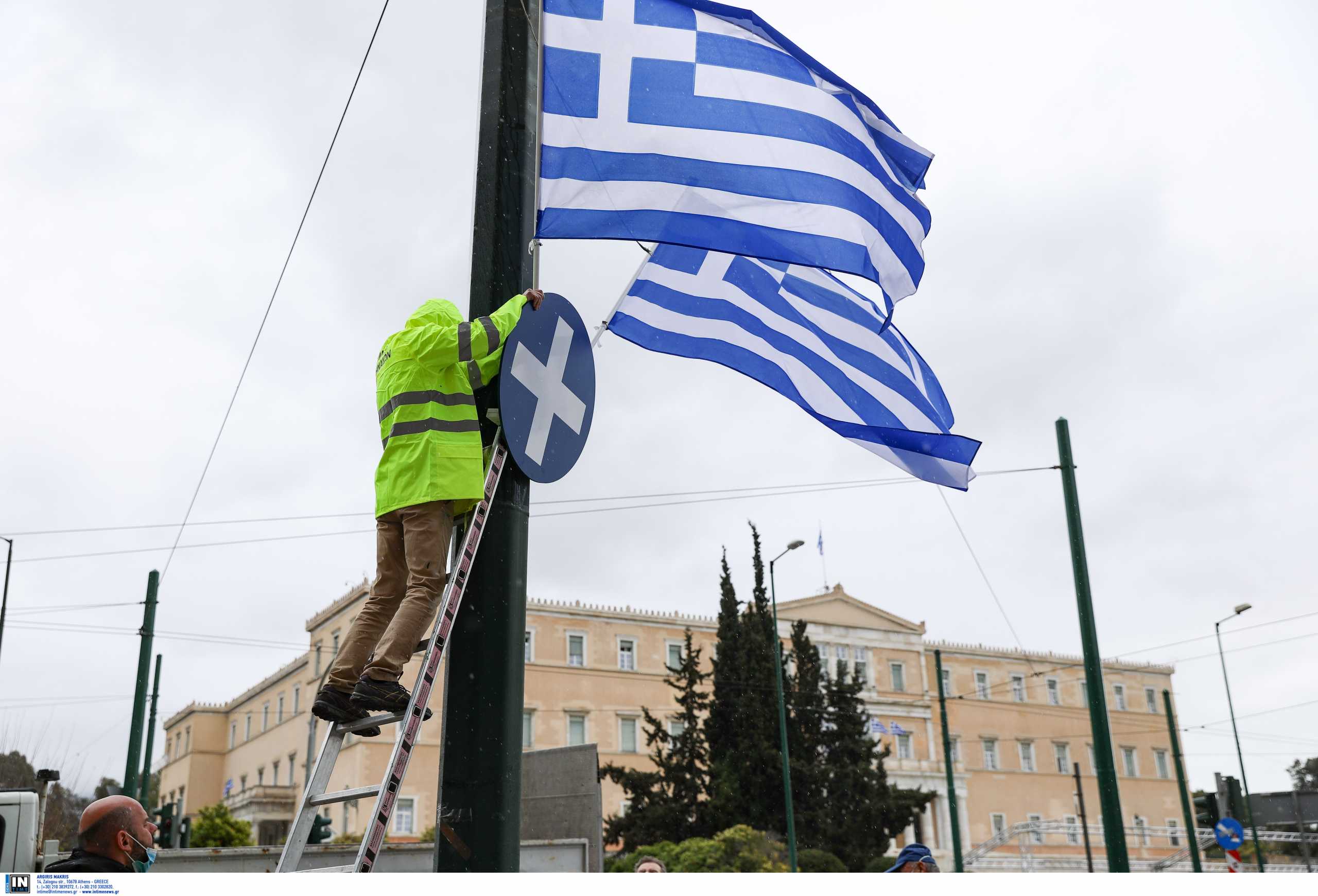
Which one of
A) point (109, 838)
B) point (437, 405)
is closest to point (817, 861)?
point (437, 405)

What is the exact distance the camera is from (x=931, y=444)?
8156 mm

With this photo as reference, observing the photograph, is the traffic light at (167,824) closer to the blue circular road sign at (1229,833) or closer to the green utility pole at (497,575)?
the blue circular road sign at (1229,833)

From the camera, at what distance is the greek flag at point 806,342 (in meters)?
7.34

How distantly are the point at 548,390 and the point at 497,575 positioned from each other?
0.96 metres

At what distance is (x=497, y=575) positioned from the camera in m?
4.53

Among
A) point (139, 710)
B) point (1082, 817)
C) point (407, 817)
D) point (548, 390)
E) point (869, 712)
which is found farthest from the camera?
point (869, 712)

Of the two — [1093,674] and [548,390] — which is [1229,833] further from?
[548,390]

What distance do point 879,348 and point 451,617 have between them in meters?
4.66

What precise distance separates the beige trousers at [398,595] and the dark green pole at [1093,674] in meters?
10.8

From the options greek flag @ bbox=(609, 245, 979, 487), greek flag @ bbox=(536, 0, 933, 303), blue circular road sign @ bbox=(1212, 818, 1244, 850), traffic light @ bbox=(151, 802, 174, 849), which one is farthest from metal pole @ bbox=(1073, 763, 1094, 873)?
greek flag @ bbox=(536, 0, 933, 303)

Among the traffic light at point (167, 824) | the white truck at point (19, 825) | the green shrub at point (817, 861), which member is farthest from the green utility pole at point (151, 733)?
the white truck at point (19, 825)

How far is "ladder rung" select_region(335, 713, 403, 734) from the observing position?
4.43 meters

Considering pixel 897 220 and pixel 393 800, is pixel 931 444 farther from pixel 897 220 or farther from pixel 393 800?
pixel 393 800

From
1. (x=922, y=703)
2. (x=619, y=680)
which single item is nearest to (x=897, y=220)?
(x=619, y=680)
